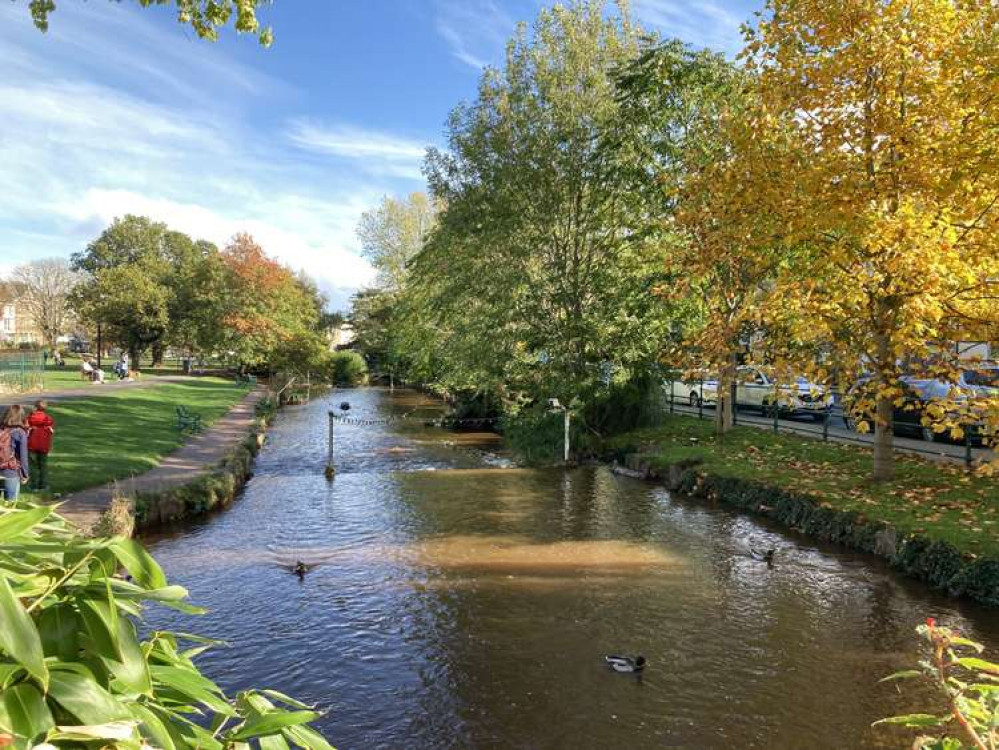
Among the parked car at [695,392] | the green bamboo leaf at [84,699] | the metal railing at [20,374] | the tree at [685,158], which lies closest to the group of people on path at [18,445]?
the green bamboo leaf at [84,699]

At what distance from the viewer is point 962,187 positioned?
9820 millimetres

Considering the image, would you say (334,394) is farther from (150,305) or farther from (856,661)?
(856,661)

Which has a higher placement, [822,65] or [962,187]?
[822,65]

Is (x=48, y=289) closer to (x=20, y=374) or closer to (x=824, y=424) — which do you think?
(x=20, y=374)

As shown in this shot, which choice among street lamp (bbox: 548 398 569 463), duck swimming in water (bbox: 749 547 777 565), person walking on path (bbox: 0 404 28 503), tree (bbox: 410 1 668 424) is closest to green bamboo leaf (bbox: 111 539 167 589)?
duck swimming in water (bbox: 749 547 777 565)

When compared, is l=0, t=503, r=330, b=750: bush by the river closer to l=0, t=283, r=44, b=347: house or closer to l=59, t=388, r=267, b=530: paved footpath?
l=59, t=388, r=267, b=530: paved footpath

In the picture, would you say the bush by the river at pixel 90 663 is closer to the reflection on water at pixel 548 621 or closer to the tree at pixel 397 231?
the reflection on water at pixel 548 621

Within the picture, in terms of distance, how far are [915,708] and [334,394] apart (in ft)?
159

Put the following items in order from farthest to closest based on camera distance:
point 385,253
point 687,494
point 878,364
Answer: point 385,253 → point 687,494 → point 878,364

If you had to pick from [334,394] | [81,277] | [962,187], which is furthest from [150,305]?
[962,187]

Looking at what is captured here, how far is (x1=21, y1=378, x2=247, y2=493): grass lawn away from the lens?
1559 centimetres

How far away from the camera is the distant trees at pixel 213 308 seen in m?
52.3

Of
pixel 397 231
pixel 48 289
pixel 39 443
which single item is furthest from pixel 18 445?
pixel 48 289

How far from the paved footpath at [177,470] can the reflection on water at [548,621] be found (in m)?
1.52
